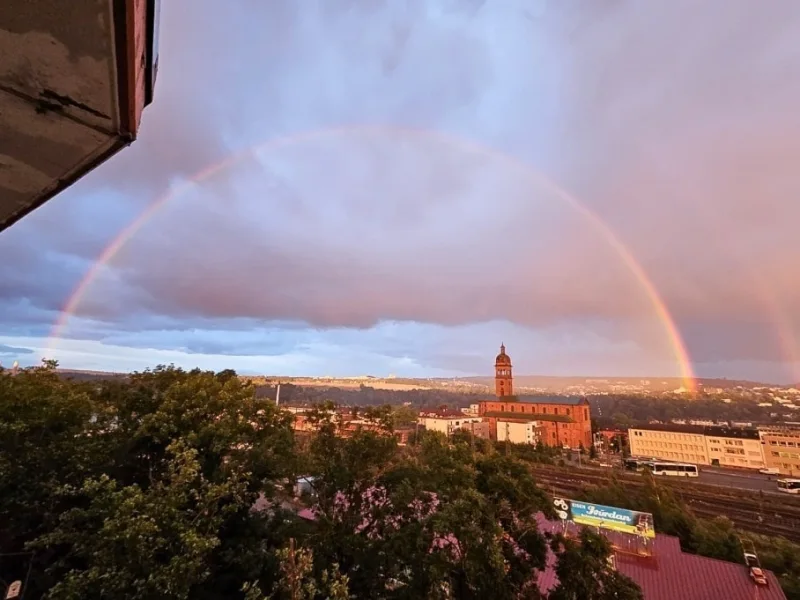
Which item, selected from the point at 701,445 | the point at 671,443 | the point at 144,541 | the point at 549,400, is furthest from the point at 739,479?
the point at 144,541

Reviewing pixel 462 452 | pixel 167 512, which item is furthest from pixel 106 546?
pixel 462 452

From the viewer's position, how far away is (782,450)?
57469mm

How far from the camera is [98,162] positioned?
2004 mm

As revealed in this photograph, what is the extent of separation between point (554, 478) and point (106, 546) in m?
43.2

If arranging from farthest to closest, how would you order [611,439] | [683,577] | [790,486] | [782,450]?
[611,439]
[782,450]
[790,486]
[683,577]

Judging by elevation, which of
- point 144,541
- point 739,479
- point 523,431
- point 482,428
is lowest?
point 739,479

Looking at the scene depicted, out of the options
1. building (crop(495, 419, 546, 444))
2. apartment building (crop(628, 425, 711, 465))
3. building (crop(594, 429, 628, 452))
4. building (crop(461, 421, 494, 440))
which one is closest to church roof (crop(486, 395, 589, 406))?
building (crop(495, 419, 546, 444))

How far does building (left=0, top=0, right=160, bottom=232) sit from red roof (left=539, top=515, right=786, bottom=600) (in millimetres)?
13547

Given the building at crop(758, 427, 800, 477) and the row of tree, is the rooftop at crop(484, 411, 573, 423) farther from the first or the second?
the row of tree

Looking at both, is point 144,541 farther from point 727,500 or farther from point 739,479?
point 739,479

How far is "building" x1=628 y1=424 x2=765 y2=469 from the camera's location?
204 ft

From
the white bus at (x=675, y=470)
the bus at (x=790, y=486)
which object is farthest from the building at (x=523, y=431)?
the bus at (x=790, y=486)

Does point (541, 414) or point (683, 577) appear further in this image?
point (541, 414)

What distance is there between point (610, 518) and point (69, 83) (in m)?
21.3
